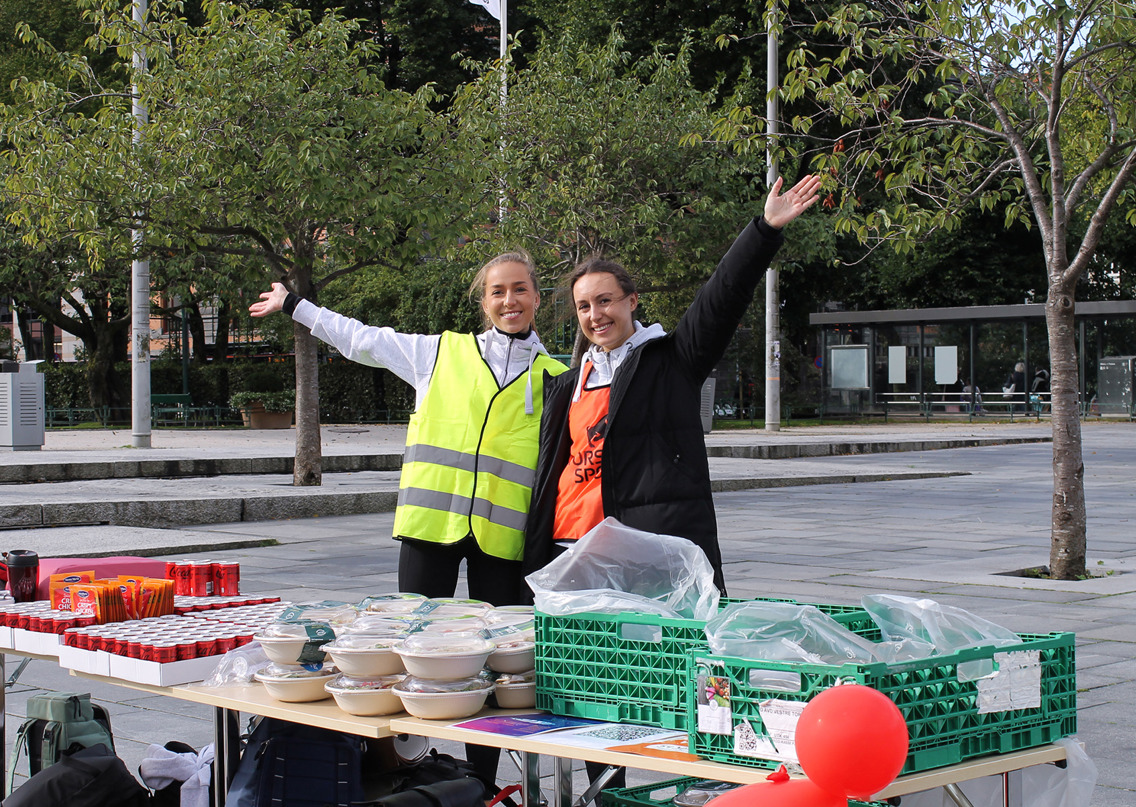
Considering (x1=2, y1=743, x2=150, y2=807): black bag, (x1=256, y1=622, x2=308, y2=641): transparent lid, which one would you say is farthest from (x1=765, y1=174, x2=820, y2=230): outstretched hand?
(x1=2, y1=743, x2=150, y2=807): black bag

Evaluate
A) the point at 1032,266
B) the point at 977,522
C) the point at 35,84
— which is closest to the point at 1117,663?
the point at 977,522

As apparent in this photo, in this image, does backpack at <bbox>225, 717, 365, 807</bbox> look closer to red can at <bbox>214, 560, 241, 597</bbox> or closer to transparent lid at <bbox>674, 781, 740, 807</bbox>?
transparent lid at <bbox>674, 781, 740, 807</bbox>

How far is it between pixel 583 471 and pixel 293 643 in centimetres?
111

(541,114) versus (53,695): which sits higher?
(541,114)

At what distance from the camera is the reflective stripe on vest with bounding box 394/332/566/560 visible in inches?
153

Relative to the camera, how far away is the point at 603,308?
3.74 meters

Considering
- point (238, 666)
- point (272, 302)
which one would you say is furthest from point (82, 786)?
point (272, 302)

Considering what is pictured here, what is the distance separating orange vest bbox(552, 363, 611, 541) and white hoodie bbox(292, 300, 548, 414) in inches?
10.7

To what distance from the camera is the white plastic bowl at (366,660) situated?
9.27 feet

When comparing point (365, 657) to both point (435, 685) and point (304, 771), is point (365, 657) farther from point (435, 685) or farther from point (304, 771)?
point (304, 771)

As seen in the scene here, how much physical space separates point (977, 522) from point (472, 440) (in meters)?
9.93

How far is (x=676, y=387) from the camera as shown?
3.69 m

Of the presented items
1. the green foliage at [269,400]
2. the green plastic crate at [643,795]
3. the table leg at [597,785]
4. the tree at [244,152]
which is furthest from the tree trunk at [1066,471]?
the green foliage at [269,400]

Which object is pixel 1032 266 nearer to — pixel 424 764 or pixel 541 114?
pixel 541 114
